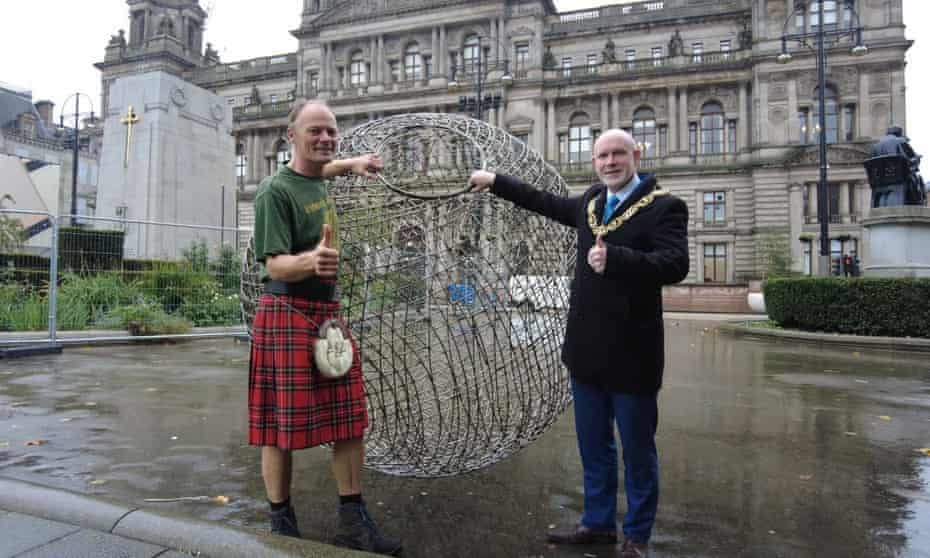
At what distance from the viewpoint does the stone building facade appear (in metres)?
37.9

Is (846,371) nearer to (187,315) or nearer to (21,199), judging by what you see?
(187,315)

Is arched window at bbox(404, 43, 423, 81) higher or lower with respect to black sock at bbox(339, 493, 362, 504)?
higher

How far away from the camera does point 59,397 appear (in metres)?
5.95

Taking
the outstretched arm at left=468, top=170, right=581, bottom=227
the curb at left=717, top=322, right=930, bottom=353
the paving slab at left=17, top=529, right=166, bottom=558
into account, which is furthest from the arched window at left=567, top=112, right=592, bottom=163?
the paving slab at left=17, top=529, right=166, bottom=558

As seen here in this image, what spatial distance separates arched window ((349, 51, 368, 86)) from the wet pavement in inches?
1890

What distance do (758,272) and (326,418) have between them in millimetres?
41174

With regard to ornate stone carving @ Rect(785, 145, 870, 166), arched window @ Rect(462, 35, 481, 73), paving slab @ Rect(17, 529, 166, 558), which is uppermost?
arched window @ Rect(462, 35, 481, 73)

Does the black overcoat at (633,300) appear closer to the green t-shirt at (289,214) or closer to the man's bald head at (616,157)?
the man's bald head at (616,157)

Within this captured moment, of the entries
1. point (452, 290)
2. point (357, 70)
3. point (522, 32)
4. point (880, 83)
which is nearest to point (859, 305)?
point (452, 290)

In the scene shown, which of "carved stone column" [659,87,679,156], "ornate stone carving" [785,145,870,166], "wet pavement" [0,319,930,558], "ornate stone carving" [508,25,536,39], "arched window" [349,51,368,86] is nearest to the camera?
"wet pavement" [0,319,930,558]

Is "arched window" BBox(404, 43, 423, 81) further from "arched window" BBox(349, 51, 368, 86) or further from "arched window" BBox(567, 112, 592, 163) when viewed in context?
"arched window" BBox(567, 112, 592, 163)

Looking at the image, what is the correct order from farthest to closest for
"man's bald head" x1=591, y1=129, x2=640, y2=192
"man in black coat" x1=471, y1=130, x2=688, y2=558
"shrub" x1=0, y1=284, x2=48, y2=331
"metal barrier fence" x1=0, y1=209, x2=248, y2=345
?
"metal barrier fence" x1=0, y1=209, x2=248, y2=345 < "shrub" x1=0, y1=284, x2=48, y2=331 < "man's bald head" x1=591, y1=129, x2=640, y2=192 < "man in black coat" x1=471, y1=130, x2=688, y2=558

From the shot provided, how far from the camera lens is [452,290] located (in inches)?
117

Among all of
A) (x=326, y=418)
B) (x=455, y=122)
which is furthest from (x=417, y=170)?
(x=326, y=418)
